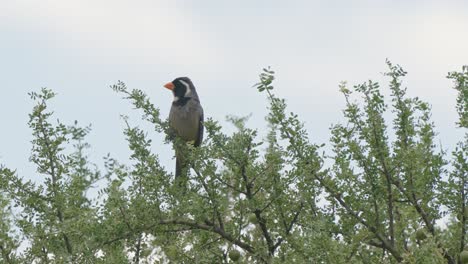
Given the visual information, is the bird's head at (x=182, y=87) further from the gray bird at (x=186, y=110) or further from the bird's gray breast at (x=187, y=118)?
the bird's gray breast at (x=187, y=118)

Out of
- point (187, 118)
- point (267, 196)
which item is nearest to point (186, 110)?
point (187, 118)

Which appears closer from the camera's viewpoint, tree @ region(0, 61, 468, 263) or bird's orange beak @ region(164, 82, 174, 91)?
tree @ region(0, 61, 468, 263)

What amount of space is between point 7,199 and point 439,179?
3.49 metres

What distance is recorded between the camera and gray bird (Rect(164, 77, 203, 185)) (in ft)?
30.6

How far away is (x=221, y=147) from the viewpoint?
5.93 metres

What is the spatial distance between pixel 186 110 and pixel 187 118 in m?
0.14

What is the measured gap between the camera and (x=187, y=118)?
9359 millimetres

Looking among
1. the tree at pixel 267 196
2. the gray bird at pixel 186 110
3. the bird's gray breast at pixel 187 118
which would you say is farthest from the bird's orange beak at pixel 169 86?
the tree at pixel 267 196

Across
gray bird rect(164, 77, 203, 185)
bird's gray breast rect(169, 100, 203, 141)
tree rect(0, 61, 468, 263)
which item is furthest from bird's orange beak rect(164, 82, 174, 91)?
tree rect(0, 61, 468, 263)

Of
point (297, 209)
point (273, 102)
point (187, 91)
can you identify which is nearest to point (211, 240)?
point (297, 209)

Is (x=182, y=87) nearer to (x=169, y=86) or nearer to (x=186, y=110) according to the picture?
(x=169, y=86)

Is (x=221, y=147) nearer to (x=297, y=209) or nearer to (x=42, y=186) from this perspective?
(x=297, y=209)

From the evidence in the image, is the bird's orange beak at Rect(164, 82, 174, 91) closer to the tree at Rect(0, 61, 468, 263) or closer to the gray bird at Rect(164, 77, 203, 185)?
the gray bird at Rect(164, 77, 203, 185)

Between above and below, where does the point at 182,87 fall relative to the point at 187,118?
above
